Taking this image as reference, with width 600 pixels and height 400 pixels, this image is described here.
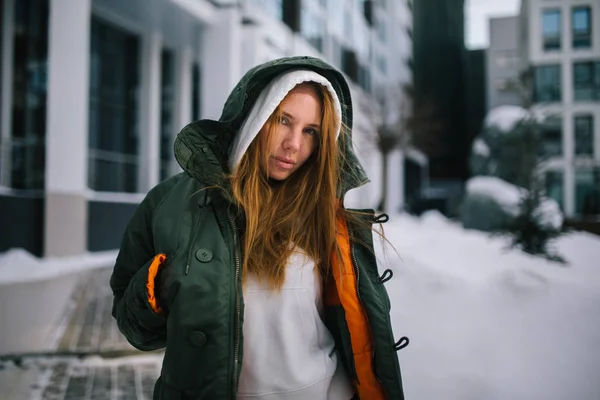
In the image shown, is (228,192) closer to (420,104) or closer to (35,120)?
(35,120)

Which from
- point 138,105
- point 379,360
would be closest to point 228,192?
point 379,360

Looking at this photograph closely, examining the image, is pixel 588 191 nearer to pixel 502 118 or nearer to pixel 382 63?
pixel 502 118

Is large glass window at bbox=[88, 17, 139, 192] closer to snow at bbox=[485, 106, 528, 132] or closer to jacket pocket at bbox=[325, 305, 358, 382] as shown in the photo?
snow at bbox=[485, 106, 528, 132]

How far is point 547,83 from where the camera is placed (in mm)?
3891

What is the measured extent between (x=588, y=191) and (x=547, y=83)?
1.01 metres

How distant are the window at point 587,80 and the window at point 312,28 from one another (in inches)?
501

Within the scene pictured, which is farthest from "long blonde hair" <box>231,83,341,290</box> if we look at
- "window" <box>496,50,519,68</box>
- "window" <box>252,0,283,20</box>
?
"window" <box>252,0,283,20</box>

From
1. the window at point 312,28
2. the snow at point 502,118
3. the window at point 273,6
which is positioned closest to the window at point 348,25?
the window at point 312,28

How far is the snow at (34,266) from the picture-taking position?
272 inches

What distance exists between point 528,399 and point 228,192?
2.09 meters

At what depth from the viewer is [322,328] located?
1654 millimetres

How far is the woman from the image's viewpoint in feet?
4.68

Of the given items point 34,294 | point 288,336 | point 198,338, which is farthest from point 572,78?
point 34,294

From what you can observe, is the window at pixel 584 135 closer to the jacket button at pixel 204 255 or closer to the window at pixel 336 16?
the jacket button at pixel 204 255
